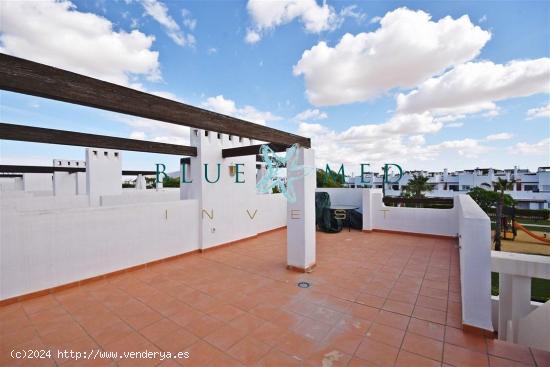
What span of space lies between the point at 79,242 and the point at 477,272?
669 centimetres

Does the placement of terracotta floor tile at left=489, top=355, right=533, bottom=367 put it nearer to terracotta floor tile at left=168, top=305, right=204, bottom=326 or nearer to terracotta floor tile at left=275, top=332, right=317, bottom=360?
terracotta floor tile at left=275, top=332, right=317, bottom=360

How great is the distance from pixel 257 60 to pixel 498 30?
6668 mm

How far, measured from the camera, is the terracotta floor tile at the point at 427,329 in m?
2.86

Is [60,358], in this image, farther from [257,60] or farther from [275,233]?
[257,60]

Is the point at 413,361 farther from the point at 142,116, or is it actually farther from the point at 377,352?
the point at 142,116

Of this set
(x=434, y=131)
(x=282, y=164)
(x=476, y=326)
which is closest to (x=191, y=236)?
(x=282, y=164)

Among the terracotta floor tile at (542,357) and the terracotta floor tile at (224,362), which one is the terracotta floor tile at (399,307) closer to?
the terracotta floor tile at (542,357)

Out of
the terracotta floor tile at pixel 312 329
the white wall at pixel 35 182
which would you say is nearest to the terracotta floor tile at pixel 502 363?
the terracotta floor tile at pixel 312 329

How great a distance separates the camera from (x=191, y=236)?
6305mm

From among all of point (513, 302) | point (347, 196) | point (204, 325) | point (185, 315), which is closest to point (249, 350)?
point (204, 325)

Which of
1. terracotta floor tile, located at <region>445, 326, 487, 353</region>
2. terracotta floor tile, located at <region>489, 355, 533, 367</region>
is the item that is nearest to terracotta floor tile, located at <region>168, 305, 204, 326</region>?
terracotta floor tile, located at <region>445, 326, 487, 353</region>

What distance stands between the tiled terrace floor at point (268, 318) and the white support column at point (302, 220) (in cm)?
33

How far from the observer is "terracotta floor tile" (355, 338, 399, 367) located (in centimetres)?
242

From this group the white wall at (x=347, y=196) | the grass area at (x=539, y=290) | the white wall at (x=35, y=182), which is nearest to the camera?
the grass area at (x=539, y=290)
